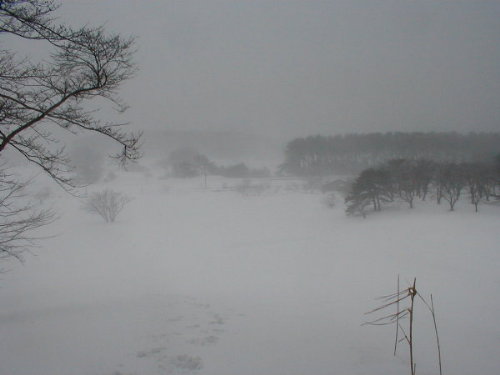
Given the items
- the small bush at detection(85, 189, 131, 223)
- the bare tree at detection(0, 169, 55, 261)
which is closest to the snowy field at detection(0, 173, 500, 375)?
the small bush at detection(85, 189, 131, 223)

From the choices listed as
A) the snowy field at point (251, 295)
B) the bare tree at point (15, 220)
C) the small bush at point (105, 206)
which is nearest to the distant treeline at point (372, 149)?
the snowy field at point (251, 295)

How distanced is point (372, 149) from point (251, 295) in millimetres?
45614

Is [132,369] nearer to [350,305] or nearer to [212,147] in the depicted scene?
[350,305]

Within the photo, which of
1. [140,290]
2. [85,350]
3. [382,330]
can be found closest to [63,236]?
[140,290]

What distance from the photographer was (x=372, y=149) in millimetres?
49344

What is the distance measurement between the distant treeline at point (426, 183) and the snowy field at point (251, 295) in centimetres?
168

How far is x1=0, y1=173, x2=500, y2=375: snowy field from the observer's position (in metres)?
5.66

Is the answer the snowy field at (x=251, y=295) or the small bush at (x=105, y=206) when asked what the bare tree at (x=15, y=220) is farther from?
the small bush at (x=105, y=206)

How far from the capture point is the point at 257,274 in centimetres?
1548

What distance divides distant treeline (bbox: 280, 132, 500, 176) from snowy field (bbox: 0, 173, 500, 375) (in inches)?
771

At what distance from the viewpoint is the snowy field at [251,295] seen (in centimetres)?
566

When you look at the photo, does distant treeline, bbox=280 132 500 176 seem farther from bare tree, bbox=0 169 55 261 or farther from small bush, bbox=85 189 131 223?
bare tree, bbox=0 169 55 261

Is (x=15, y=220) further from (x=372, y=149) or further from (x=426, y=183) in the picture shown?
(x=372, y=149)

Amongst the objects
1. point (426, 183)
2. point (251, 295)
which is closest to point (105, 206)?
point (251, 295)
